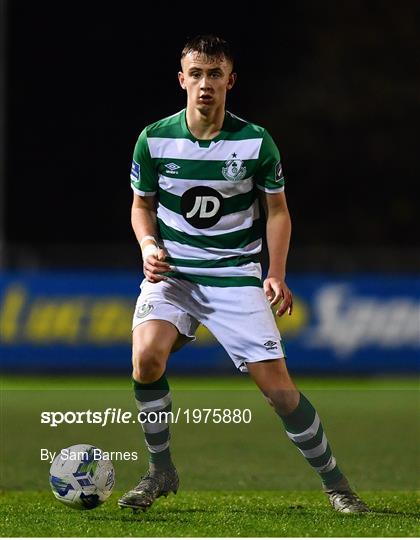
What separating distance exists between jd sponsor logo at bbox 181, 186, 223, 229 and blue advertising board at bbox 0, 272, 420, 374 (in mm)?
9715

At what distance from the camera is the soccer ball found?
6113 millimetres

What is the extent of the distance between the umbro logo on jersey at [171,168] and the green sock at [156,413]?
1004mm

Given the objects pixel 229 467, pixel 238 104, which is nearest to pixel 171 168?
pixel 229 467

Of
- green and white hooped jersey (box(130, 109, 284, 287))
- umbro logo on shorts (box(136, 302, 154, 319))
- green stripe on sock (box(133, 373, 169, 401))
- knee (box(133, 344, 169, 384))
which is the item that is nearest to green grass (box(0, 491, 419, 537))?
green stripe on sock (box(133, 373, 169, 401))

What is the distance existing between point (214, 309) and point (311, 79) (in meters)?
17.5

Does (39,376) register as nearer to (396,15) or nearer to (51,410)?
(51,410)

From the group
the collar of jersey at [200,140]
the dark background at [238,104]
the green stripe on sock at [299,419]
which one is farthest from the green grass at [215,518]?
the dark background at [238,104]

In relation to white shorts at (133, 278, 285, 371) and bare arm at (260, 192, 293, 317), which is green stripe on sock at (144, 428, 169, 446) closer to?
white shorts at (133, 278, 285, 371)

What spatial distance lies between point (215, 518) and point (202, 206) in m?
1.51

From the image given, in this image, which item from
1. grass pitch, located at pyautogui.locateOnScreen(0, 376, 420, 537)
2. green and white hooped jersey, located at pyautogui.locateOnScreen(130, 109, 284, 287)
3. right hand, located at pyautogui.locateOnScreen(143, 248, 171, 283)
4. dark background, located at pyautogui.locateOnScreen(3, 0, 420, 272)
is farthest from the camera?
dark background, located at pyautogui.locateOnScreen(3, 0, 420, 272)

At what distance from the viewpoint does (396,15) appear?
77.1 feet

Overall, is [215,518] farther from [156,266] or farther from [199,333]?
[199,333]

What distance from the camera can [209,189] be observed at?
6195 mm

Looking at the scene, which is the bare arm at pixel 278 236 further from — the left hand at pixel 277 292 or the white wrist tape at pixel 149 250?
the white wrist tape at pixel 149 250
